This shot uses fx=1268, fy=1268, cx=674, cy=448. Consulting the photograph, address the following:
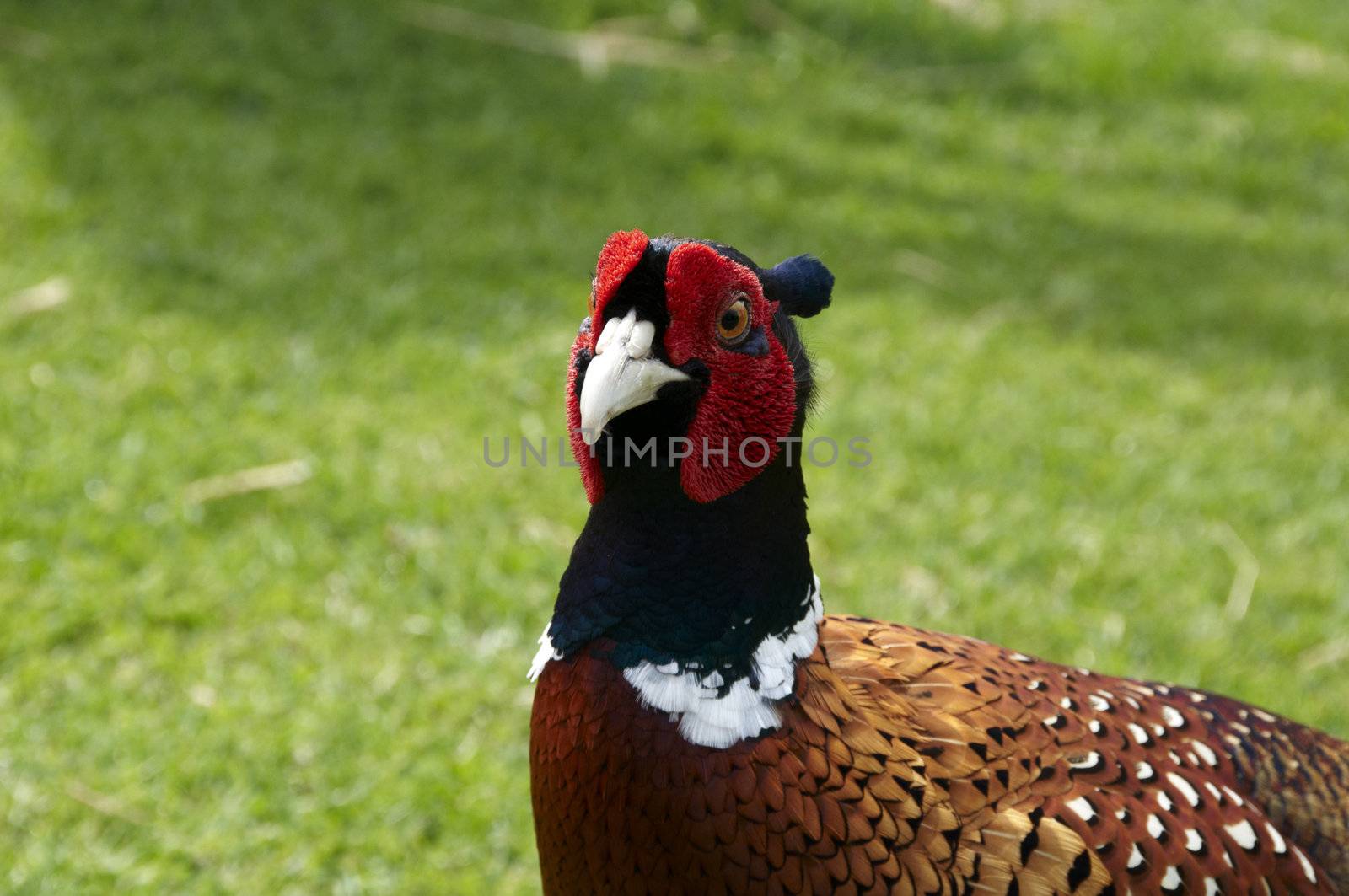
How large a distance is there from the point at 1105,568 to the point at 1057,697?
6.63 ft

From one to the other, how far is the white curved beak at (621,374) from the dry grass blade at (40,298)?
3522mm

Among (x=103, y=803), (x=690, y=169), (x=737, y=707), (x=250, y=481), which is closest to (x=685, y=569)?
(x=737, y=707)

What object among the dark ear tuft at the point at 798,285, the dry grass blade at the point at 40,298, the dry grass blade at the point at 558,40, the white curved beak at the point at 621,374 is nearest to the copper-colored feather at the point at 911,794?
the white curved beak at the point at 621,374

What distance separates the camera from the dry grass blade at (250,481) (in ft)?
12.9

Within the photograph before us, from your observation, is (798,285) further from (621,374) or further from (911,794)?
(911,794)

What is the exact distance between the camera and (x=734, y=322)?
1835 millimetres

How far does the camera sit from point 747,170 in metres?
6.29

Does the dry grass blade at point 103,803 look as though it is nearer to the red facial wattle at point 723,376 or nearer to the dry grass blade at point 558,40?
the red facial wattle at point 723,376

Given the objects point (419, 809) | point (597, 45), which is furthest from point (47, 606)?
point (597, 45)

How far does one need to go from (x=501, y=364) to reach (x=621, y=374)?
3042 mm

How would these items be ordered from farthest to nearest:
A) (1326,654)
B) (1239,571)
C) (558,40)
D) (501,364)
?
(558,40) → (501,364) → (1239,571) → (1326,654)

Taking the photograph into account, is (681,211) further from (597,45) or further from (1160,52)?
(1160,52)

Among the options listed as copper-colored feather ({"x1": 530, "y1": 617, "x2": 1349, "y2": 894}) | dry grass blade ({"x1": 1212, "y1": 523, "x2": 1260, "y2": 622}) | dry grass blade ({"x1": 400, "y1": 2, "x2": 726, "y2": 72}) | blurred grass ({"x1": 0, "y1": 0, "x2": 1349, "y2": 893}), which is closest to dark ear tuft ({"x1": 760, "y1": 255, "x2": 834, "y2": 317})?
copper-colored feather ({"x1": 530, "y1": 617, "x2": 1349, "y2": 894})

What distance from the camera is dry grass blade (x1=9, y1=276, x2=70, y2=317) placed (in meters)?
4.54
